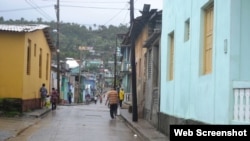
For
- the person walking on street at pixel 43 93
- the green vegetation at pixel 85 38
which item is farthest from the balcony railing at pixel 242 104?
the green vegetation at pixel 85 38

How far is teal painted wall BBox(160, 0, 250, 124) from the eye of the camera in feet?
30.3

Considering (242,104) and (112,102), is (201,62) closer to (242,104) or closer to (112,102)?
(242,104)

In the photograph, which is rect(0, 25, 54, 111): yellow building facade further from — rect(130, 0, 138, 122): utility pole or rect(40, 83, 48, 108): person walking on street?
rect(130, 0, 138, 122): utility pole

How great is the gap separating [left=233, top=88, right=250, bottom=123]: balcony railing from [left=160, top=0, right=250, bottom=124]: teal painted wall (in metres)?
0.19

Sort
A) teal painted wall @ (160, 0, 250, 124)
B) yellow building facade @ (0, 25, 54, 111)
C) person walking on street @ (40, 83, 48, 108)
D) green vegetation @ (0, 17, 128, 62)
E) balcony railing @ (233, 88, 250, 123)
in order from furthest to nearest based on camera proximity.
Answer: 1. green vegetation @ (0, 17, 128, 62)
2. person walking on street @ (40, 83, 48, 108)
3. yellow building facade @ (0, 25, 54, 111)
4. teal painted wall @ (160, 0, 250, 124)
5. balcony railing @ (233, 88, 250, 123)

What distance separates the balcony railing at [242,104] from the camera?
8.52 meters

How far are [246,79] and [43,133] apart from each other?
9246 mm

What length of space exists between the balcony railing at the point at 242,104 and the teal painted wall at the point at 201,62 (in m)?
0.19

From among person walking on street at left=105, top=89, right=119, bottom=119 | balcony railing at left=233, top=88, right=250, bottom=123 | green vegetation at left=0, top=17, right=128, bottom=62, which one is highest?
green vegetation at left=0, top=17, right=128, bottom=62

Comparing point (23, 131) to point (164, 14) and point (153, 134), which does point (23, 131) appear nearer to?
point (153, 134)

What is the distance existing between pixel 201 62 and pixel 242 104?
10.8 ft

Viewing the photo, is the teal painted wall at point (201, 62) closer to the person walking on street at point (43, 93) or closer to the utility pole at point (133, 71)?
the utility pole at point (133, 71)

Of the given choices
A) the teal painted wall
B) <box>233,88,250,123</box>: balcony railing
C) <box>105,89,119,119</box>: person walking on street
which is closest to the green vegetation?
<box>105,89,119,119</box>: person walking on street

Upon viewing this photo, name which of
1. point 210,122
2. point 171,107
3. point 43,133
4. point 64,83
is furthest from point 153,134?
point 64,83
